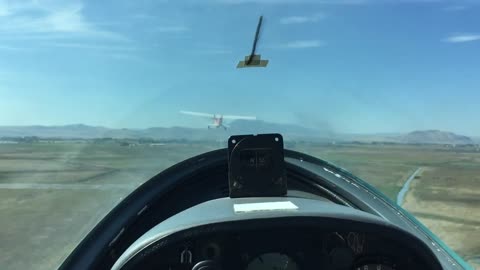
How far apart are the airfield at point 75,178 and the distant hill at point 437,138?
57mm

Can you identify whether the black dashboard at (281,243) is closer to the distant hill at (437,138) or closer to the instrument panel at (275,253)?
the instrument panel at (275,253)

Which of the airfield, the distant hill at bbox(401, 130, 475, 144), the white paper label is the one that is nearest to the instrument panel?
the white paper label

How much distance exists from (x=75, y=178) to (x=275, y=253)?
1.41 meters

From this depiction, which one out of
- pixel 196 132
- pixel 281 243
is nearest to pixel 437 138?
pixel 196 132

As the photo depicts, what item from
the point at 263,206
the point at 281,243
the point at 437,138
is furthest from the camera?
the point at 437,138

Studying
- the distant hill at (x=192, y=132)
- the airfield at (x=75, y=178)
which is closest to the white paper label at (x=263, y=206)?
the distant hill at (x=192, y=132)

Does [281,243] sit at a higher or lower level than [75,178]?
lower

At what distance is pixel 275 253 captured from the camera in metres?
2.03

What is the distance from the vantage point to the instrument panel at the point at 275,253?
1.99 meters

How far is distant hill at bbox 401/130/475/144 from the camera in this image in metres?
4.01

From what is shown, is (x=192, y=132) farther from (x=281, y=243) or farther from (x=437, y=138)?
(x=437, y=138)

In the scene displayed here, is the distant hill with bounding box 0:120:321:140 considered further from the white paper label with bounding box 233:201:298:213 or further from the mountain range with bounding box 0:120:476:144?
the white paper label with bounding box 233:201:298:213

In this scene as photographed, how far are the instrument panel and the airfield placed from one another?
22.9 inches

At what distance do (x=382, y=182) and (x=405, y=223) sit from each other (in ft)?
2.54
